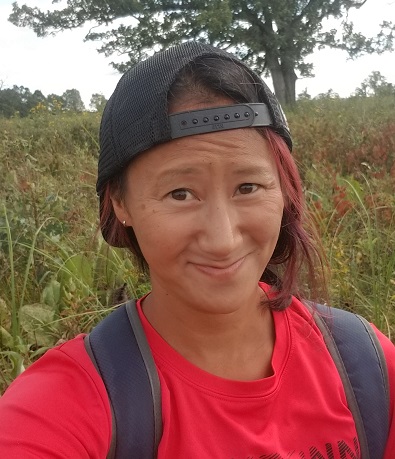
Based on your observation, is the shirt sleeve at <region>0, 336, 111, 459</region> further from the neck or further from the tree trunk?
the tree trunk

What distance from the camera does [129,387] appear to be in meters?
1.18

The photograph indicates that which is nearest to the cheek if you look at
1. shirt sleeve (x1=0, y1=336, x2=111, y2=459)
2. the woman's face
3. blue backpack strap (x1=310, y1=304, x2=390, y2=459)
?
the woman's face

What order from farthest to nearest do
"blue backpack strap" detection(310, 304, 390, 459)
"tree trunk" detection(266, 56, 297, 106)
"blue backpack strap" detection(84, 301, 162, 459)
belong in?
1. "tree trunk" detection(266, 56, 297, 106)
2. "blue backpack strap" detection(310, 304, 390, 459)
3. "blue backpack strap" detection(84, 301, 162, 459)

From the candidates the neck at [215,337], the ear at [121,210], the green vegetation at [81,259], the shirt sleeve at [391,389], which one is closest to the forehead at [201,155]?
the ear at [121,210]

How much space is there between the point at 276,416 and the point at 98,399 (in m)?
0.41

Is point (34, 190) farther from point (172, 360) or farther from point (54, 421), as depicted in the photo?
point (54, 421)

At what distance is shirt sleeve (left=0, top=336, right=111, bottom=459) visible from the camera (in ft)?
3.34

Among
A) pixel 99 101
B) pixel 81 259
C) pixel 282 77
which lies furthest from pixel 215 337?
pixel 282 77

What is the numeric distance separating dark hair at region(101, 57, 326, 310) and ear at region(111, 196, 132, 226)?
0.01 metres

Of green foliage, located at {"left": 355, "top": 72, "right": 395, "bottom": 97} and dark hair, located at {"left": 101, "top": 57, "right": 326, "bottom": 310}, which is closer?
dark hair, located at {"left": 101, "top": 57, "right": 326, "bottom": 310}

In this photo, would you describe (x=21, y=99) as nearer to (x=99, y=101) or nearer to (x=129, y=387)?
(x=99, y=101)

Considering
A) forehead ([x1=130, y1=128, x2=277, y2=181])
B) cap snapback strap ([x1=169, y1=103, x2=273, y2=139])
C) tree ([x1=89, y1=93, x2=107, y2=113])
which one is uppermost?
tree ([x1=89, y1=93, x2=107, y2=113])

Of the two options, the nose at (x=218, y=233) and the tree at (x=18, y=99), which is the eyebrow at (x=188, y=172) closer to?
the nose at (x=218, y=233)

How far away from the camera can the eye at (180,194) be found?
1.28 m
